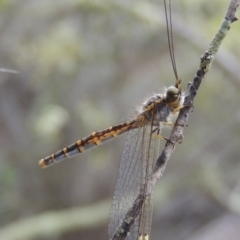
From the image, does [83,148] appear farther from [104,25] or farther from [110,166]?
[110,166]

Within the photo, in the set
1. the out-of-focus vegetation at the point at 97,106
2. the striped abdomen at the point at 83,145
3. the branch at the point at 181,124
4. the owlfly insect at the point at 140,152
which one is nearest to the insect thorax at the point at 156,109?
the owlfly insect at the point at 140,152

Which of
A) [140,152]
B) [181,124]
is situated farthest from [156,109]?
[181,124]

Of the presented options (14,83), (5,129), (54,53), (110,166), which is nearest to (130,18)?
(54,53)

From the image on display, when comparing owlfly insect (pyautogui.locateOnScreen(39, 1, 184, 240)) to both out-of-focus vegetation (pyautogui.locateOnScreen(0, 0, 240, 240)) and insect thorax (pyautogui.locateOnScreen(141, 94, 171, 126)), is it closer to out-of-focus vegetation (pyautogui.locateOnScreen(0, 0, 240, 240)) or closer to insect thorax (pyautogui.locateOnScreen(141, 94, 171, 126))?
insect thorax (pyautogui.locateOnScreen(141, 94, 171, 126))

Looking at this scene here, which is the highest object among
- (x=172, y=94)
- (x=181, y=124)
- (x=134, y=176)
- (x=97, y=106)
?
(x=97, y=106)

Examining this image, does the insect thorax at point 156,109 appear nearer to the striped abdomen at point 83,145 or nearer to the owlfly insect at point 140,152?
the owlfly insect at point 140,152

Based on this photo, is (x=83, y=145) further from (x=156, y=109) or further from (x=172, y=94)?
(x=172, y=94)
